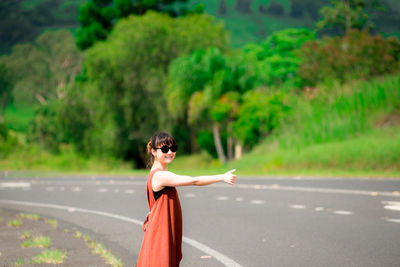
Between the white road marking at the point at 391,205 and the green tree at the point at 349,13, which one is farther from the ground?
the green tree at the point at 349,13

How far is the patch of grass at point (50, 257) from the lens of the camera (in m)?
7.21

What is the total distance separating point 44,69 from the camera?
92562mm

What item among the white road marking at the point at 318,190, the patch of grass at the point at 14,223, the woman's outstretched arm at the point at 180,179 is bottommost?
the white road marking at the point at 318,190

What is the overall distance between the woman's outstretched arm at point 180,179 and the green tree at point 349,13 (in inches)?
2048

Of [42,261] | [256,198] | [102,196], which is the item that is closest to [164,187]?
[42,261]

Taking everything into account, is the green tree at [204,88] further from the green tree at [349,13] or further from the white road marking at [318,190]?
the green tree at [349,13]

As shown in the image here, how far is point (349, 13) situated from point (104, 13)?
76.3ft

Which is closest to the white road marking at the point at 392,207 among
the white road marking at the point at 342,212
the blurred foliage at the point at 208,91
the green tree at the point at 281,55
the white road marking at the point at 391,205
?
the white road marking at the point at 391,205

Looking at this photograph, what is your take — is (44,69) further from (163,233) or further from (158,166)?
(163,233)

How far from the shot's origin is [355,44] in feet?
116

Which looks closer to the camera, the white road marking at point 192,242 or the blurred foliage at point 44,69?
the white road marking at point 192,242

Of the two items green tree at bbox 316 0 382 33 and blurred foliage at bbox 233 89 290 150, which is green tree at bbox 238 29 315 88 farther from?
blurred foliage at bbox 233 89 290 150

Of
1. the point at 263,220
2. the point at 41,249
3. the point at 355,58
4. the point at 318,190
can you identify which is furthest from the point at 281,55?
the point at 41,249

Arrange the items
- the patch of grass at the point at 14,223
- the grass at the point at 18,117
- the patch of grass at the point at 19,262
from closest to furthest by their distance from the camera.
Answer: the patch of grass at the point at 19,262
the patch of grass at the point at 14,223
the grass at the point at 18,117
